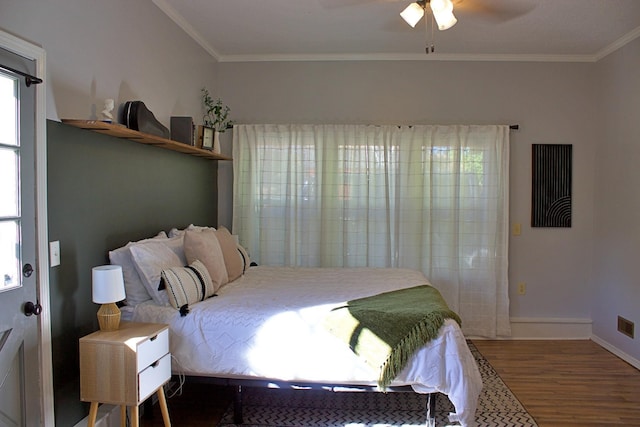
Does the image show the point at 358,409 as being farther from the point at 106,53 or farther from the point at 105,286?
the point at 106,53

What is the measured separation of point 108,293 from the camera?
6.75 ft

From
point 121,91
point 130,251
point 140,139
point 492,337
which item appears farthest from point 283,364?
point 492,337

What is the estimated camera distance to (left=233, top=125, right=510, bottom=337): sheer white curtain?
4.11 meters

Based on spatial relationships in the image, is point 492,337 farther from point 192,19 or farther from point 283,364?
point 192,19

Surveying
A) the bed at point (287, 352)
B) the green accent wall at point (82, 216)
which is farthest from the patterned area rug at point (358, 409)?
the green accent wall at point (82, 216)

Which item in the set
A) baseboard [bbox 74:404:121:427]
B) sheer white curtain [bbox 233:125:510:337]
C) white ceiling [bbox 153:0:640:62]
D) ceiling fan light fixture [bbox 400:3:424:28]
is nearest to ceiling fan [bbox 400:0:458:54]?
ceiling fan light fixture [bbox 400:3:424:28]

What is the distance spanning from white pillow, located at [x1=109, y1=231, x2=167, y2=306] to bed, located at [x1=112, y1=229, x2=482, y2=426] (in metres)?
0.04

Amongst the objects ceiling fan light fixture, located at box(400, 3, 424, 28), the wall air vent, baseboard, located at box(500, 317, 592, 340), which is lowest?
baseboard, located at box(500, 317, 592, 340)

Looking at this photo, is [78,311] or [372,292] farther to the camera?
[372,292]

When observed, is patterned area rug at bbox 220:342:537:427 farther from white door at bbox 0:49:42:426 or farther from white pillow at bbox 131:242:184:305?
white door at bbox 0:49:42:426

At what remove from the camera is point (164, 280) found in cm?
245

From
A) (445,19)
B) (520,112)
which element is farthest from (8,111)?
(520,112)

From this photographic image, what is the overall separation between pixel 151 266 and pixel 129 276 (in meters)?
0.14

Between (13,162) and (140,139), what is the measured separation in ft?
3.01
